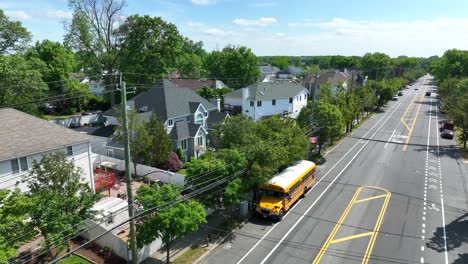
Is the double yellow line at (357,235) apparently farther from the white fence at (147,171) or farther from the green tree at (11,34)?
the green tree at (11,34)

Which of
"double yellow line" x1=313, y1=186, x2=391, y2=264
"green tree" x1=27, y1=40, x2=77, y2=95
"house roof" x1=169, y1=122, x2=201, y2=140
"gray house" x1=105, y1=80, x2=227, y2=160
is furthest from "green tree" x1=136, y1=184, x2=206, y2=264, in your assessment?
"green tree" x1=27, y1=40, x2=77, y2=95

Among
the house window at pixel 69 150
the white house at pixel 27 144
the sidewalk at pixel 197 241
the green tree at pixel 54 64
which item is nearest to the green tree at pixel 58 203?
the white house at pixel 27 144

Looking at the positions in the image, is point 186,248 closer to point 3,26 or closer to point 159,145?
point 159,145

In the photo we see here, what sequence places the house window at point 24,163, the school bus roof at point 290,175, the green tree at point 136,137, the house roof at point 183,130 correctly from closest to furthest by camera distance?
the house window at point 24,163, the school bus roof at point 290,175, the green tree at point 136,137, the house roof at point 183,130

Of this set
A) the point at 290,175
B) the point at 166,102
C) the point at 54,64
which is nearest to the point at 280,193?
the point at 290,175

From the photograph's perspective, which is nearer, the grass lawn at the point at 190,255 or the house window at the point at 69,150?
the grass lawn at the point at 190,255
